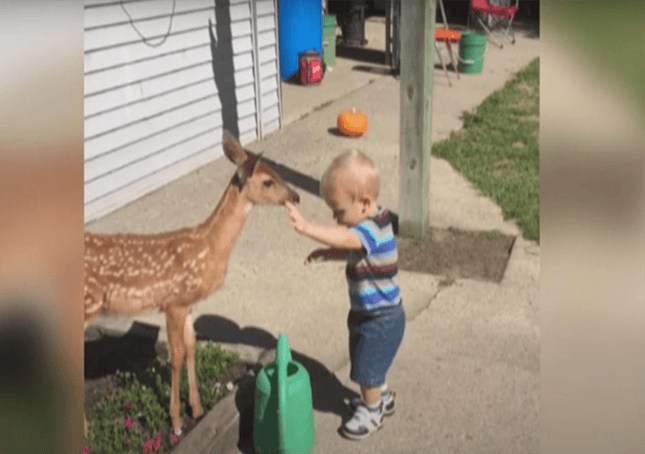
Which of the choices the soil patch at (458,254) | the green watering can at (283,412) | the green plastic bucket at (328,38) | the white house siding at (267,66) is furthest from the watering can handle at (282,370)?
the green plastic bucket at (328,38)

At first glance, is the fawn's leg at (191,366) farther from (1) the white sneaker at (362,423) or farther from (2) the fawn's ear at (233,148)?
(2) the fawn's ear at (233,148)

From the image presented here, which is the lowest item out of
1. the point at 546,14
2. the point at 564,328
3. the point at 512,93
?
the point at 512,93

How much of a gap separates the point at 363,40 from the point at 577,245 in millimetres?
15991

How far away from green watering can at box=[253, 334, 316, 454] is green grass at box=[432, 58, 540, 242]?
3549 millimetres

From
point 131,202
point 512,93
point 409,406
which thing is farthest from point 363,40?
point 409,406

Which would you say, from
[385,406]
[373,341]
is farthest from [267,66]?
[373,341]

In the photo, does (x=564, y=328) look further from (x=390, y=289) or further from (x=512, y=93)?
(x=512, y=93)

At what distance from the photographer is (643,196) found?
46cm

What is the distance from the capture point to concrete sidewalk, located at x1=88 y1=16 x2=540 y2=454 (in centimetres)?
387

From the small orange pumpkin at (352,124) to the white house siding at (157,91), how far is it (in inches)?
40.4

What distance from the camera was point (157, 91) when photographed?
296 inches

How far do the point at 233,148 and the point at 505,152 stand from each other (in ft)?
21.6

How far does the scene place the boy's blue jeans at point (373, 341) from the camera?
11.0ft

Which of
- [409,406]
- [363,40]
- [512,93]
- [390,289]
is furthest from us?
[363,40]
